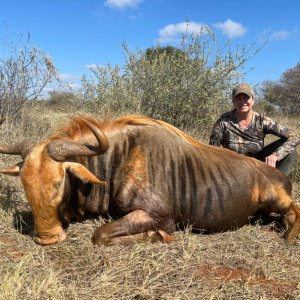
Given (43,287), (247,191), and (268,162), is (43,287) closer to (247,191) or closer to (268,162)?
(247,191)

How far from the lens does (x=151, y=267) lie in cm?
290

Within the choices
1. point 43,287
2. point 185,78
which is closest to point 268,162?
point 43,287

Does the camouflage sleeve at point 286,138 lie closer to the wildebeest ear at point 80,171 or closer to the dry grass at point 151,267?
the dry grass at point 151,267

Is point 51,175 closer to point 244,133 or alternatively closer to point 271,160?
point 271,160

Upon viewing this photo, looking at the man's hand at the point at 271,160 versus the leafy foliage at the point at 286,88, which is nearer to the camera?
the man's hand at the point at 271,160

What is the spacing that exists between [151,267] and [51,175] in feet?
3.19

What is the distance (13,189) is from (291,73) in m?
18.6

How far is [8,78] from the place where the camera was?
789 centimetres

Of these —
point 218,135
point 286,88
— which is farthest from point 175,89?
point 286,88

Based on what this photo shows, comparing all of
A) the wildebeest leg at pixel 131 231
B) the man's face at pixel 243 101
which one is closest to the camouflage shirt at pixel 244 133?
the man's face at pixel 243 101

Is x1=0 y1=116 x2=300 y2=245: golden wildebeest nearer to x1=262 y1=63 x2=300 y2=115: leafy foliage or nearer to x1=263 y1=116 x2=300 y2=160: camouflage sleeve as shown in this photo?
x1=263 y1=116 x2=300 y2=160: camouflage sleeve

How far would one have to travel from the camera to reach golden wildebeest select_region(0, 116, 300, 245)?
10.6 ft

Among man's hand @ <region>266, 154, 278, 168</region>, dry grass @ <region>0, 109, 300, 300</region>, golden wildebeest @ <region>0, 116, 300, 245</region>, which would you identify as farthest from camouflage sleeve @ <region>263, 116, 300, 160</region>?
dry grass @ <region>0, 109, 300, 300</region>

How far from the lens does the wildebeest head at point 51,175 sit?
10.3 ft
